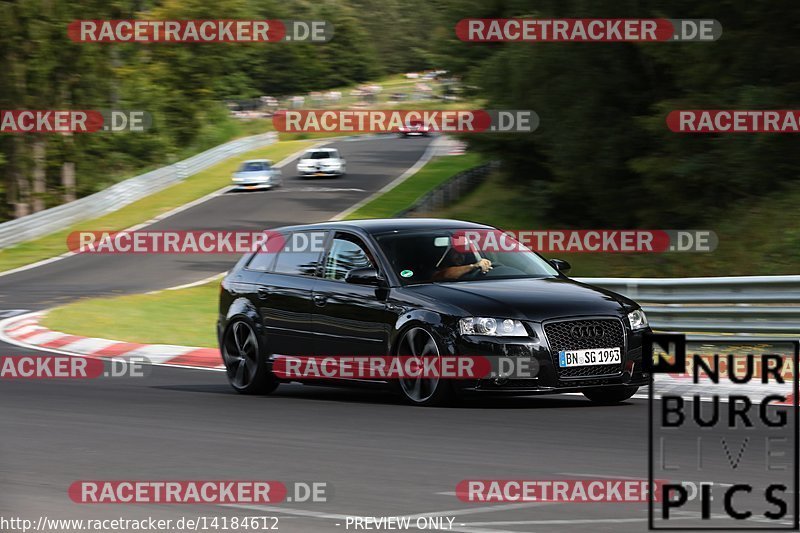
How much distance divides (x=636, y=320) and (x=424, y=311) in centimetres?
168

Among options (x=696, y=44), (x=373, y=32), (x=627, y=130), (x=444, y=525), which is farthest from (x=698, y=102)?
(x=373, y=32)

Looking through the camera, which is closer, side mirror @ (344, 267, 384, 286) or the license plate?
the license plate

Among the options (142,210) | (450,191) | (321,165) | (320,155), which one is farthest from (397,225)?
(320,155)

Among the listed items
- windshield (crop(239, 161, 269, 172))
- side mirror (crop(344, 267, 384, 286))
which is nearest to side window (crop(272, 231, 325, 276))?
side mirror (crop(344, 267, 384, 286))

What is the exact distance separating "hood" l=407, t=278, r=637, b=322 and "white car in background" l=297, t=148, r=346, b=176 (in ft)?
163

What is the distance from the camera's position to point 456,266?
1170 cm

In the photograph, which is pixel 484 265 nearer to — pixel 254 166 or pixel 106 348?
pixel 106 348

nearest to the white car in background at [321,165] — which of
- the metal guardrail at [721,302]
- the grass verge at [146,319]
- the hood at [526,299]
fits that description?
the grass verge at [146,319]

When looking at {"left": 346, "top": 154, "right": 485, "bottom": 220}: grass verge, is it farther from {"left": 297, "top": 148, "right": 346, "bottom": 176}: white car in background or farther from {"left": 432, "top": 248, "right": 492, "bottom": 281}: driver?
{"left": 432, "top": 248, "right": 492, "bottom": 281}: driver

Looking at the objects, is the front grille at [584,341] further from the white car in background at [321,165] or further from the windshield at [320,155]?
the windshield at [320,155]

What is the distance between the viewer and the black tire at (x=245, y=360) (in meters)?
12.8

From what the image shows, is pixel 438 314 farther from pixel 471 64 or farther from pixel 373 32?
pixel 373 32

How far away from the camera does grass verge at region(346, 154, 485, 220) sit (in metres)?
47.3

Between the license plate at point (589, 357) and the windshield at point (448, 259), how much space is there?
123 centimetres
